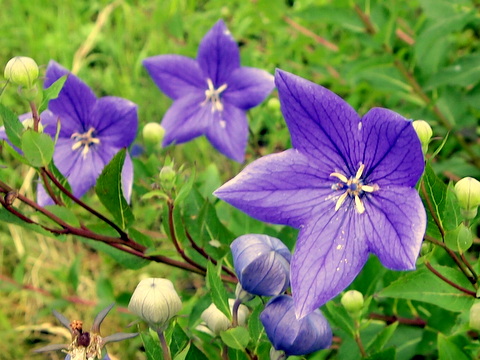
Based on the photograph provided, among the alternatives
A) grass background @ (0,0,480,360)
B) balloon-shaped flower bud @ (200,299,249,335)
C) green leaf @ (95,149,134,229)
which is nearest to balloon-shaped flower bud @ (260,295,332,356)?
balloon-shaped flower bud @ (200,299,249,335)

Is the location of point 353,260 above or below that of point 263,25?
below

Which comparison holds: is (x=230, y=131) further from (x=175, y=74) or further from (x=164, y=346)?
(x=164, y=346)

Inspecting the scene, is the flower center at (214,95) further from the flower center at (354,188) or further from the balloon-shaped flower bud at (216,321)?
the balloon-shaped flower bud at (216,321)

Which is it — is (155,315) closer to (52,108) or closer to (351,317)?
(351,317)

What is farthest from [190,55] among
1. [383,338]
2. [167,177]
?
[383,338]

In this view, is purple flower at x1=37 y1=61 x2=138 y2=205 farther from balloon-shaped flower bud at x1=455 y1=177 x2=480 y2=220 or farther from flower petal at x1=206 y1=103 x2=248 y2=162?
balloon-shaped flower bud at x1=455 y1=177 x2=480 y2=220

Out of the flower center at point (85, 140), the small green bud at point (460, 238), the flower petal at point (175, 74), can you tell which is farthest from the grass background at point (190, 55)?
the small green bud at point (460, 238)

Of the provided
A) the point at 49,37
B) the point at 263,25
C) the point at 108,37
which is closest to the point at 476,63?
the point at 263,25
